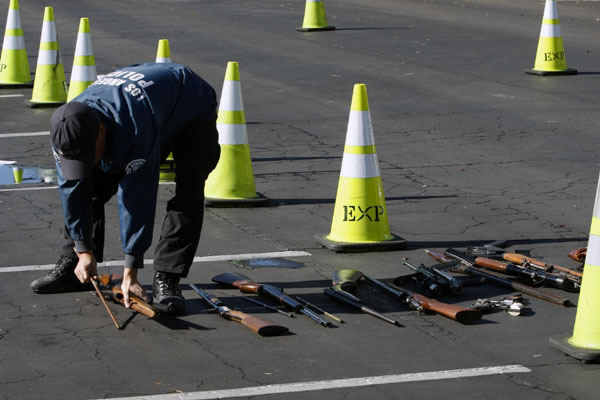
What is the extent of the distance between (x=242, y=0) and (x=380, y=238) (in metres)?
18.9

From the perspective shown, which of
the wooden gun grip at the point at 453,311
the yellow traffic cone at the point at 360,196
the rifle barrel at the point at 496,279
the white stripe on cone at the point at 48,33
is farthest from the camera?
the white stripe on cone at the point at 48,33

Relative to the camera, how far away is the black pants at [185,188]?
639 centimetres

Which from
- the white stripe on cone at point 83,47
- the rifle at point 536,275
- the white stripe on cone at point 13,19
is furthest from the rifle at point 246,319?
the white stripe on cone at point 13,19

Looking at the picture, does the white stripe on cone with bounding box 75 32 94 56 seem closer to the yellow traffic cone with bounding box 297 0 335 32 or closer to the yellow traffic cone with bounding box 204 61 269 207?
the yellow traffic cone with bounding box 204 61 269 207

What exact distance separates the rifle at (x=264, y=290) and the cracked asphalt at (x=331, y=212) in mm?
56

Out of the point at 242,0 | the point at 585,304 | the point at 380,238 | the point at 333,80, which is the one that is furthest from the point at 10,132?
the point at 242,0

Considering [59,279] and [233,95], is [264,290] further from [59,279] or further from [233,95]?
[233,95]

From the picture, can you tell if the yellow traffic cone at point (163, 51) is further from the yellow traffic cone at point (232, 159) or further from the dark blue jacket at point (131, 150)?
the dark blue jacket at point (131, 150)

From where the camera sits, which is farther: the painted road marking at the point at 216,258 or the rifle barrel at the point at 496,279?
the painted road marking at the point at 216,258

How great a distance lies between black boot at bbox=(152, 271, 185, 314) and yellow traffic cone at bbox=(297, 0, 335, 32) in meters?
14.4

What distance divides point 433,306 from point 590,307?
37.4 inches

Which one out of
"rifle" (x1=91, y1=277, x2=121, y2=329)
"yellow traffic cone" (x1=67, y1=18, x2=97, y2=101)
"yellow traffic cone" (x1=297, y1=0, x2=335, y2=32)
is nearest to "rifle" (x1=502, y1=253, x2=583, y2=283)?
"rifle" (x1=91, y1=277, x2=121, y2=329)

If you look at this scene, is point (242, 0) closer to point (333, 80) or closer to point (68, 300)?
point (333, 80)

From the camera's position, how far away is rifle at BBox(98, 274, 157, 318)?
243 inches
